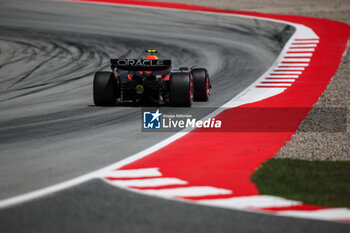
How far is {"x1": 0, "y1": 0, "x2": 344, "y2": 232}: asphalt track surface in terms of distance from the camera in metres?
5.81

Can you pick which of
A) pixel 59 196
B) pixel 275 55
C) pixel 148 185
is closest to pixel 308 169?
pixel 148 185

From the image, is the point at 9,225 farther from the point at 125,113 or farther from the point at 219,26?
the point at 219,26

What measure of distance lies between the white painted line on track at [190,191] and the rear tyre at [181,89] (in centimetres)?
678

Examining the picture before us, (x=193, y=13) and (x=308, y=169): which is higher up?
(x=193, y=13)

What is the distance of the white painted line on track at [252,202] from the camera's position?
626 centimetres

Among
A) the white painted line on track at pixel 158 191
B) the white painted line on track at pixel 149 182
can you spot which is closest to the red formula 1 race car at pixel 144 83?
the white painted line on track at pixel 158 191

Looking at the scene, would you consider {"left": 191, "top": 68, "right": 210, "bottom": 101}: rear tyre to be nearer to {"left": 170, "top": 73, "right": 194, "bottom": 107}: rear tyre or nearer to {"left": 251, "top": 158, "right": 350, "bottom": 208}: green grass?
{"left": 170, "top": 73, "right": 194, "bottom": 107}: rear tyre

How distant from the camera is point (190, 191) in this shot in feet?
22.5

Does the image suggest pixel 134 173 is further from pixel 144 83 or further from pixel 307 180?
pixel 144 83

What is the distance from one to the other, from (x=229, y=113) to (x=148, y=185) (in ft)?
21.1

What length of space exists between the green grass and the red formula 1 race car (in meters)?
5.54

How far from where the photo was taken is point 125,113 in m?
13.3

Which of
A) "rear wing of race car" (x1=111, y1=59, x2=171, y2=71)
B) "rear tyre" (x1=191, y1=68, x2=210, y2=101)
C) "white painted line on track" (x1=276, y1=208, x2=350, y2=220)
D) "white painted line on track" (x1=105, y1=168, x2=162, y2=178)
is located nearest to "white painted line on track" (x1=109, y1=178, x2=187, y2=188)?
"white painted line on track" (x1=105, y1=168, x2=162, y2=178)

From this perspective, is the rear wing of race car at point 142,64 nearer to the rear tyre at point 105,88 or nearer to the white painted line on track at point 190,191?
the rear tyre at point 105,88
